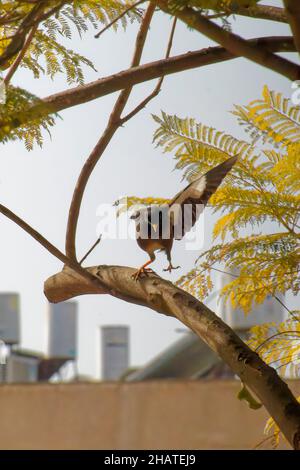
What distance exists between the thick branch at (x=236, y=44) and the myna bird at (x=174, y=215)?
0.42 m

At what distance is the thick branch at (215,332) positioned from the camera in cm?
187

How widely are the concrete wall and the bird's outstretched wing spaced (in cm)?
384

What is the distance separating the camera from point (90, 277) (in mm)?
2504

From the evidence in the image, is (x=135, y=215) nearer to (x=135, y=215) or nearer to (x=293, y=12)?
(x=135, y=215)

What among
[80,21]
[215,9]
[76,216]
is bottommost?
[76,216]

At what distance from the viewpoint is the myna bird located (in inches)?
87.3

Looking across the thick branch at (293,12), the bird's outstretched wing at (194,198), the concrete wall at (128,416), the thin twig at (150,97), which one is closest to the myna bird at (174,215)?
the bird's outstretched wing at (194,198)

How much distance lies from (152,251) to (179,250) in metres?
0.30

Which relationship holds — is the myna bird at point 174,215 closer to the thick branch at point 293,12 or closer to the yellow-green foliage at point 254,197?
the yellow-green foliage at point 254,197
